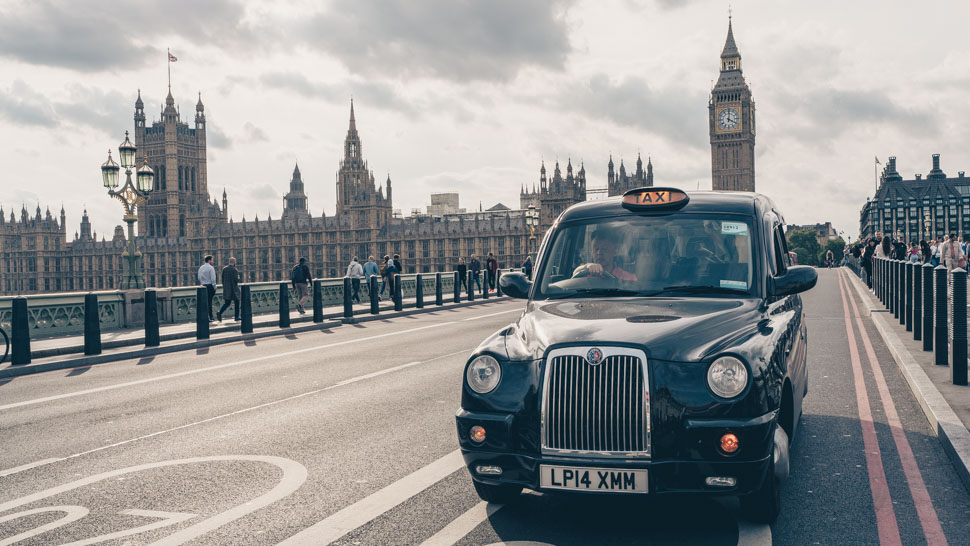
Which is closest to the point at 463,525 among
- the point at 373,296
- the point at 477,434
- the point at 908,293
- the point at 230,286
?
the point at 477,434

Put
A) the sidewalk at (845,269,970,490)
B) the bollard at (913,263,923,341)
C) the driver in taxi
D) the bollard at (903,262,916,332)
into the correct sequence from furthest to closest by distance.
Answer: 1. the bollard at (903,262,916,332)
2. the bollard at (913,263,923,341)
3. the sidewalk at (845,269,970,490)
4. the driver in taxi

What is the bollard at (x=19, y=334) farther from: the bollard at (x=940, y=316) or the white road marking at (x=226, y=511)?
the bollard at (x=940, y=316)

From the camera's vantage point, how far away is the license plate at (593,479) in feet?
13.9

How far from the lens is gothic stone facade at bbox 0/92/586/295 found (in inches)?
5630

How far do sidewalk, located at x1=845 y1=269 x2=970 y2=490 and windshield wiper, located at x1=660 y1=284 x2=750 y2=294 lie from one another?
1889mm

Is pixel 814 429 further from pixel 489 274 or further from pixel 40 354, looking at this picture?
pixel 489 274

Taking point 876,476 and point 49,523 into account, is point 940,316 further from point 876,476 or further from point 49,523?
point 49,523

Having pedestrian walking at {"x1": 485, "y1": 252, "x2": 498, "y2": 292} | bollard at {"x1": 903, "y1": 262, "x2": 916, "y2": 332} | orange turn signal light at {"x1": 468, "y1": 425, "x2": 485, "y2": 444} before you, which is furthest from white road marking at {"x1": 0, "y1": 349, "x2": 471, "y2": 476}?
pedestrian walking at {"x1": 485, "y1": 252, "x2": 498, "y2": 292}

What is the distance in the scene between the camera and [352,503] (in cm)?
516

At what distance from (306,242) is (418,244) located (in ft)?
80.4

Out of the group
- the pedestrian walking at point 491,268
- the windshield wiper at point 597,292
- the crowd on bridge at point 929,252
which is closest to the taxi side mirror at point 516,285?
the windshield wiper at point 597,292

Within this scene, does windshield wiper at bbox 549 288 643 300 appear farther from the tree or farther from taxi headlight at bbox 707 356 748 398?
the tree

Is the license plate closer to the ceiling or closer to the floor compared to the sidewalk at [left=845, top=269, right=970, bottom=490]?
closer to the ceiling

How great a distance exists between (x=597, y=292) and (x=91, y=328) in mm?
11879
